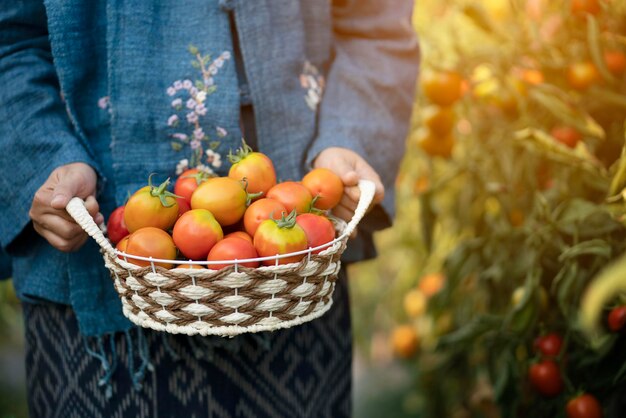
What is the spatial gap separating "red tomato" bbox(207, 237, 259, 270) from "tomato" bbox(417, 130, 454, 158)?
0.92 meters

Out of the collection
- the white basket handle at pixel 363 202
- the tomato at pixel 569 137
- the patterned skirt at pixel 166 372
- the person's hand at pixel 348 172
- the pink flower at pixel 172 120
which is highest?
the pink flower at pixel 172 120

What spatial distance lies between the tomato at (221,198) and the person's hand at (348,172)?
171 millimetres

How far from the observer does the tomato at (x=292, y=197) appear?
3.14 ft

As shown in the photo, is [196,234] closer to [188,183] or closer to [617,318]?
[188,183]

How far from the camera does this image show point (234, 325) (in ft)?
2.76

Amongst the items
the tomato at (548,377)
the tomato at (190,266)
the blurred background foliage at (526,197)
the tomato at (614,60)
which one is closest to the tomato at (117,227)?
the tomato at (190,266)

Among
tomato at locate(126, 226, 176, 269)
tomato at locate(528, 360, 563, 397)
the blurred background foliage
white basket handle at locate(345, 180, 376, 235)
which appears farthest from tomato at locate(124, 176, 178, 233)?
tomato at locate(528, 360, 563, 397)

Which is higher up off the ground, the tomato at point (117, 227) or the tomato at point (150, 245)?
→ the tomato at point (150, 245)

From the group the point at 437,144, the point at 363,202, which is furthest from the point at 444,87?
the point at 363,202

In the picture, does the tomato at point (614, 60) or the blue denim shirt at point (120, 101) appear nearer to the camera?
the blue denim shirt at point (120, 101)

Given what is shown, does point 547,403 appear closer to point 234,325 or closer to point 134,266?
point 234,325

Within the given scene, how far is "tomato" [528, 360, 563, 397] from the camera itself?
1.31m

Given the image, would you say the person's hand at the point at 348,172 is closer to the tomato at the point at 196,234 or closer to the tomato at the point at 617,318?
the tomato at the point at 196,234

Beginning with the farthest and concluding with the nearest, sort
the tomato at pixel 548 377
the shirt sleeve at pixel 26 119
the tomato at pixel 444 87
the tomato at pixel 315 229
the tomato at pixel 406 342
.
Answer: the tomato at pixel 406 342 → the tomato at pixel 444 87 → the tomato at pixel 548 377 → the shirt sleeve at pixel 26 119 → the tomato at pixel 315 229
